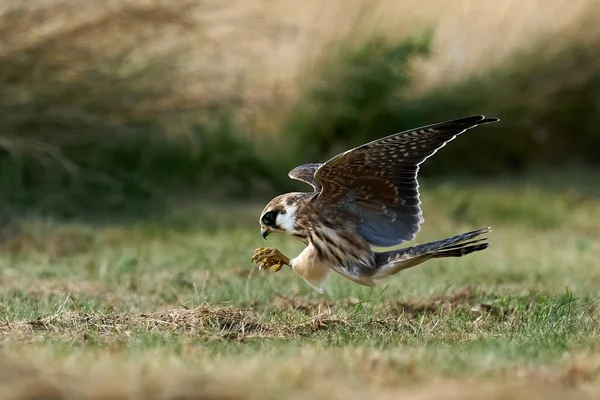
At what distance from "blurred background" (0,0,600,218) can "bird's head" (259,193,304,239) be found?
280 centimetres

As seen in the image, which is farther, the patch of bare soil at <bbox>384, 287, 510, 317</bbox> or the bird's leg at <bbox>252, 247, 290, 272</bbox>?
the bird's leg at <bbox>252, 247, 290, 272</bbox>

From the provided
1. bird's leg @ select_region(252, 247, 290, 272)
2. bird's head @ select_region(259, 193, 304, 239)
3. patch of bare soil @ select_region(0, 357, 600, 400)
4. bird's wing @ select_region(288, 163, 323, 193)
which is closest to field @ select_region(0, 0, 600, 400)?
patch of bare soil @ select_region(0, 357, 600, 400)

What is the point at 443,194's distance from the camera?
30.0 feet

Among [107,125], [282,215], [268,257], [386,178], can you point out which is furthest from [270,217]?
[107,125]

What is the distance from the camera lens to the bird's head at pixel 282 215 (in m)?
5.14

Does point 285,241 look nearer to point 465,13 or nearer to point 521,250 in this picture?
point 521,250

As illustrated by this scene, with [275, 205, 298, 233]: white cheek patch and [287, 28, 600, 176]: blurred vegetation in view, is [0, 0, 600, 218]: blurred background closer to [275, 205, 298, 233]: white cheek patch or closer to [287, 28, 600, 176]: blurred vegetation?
[287, 28, 600, 176]: blurred vegetation

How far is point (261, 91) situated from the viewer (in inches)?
376

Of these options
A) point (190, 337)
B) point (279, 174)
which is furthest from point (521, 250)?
point (190, 337)

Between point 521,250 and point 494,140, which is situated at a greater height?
point 494,140

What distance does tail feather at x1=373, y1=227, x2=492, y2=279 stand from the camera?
4793 mm

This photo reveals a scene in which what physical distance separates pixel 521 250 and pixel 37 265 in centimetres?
338

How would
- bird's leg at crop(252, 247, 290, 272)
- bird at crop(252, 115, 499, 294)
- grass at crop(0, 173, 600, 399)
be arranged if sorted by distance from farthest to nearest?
bird's leg at crop(252, 247, 290, 272) < bird at crop(252, 115, 499, 294) < grass at crop(0, 173, 600, 399)

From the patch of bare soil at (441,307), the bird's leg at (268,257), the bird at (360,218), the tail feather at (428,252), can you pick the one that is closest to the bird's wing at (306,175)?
the bird at (360,218)
